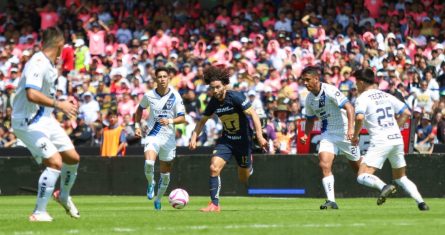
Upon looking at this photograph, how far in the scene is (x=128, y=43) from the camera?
37.1 m

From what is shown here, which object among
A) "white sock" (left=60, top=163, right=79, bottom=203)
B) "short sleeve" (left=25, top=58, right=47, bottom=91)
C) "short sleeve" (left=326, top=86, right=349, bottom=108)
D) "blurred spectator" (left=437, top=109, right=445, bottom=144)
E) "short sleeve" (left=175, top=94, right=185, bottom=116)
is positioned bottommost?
"blurred spectator" (left=437, top=109, right=445, bottom=144)

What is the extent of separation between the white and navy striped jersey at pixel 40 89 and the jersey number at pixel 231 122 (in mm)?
4819

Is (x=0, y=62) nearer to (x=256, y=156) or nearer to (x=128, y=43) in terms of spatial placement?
(x=128, y=43)

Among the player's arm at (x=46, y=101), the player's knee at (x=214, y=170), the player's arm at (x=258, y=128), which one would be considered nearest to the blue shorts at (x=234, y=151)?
the player's knee at (x=214, y=170)

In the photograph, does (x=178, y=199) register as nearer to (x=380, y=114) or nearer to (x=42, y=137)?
(x=380, y=114)

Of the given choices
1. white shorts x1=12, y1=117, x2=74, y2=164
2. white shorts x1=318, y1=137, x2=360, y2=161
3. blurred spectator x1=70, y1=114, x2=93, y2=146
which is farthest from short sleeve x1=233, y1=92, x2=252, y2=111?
blurred spectator x1=70, y1=114, x2=93, y2=146

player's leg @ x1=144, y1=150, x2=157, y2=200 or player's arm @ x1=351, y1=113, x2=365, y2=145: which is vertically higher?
player's arm @ x1=351, y1=113, x2=365, y2=145

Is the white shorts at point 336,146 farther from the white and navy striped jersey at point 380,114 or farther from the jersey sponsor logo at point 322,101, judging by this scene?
the white and navy striped jersey at point 380,114

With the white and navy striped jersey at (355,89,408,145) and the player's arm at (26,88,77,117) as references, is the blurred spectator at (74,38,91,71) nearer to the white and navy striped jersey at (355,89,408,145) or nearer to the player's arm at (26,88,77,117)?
the white and navy striped jersey at (355,89,408,145)

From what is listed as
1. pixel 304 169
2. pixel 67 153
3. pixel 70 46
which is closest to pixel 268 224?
pixel 67 153

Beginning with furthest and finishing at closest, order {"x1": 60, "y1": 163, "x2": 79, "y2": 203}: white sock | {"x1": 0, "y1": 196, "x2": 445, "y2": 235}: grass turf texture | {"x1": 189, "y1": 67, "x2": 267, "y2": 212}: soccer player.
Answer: {"x1": 189, "y1": 67, "x2": 267, "y2": 212}: soccer player, {"x1": 60, "y1": 163, "x2": 79, "y2": 203}: white sock, {"x1": 0, "y1": 196, "x2": 445, "y2": 235}: grass turf texture

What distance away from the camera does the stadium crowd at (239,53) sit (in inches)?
1168

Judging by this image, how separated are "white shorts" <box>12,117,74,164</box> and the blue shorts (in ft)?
15.1

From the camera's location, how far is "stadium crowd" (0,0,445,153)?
29.7 metres
